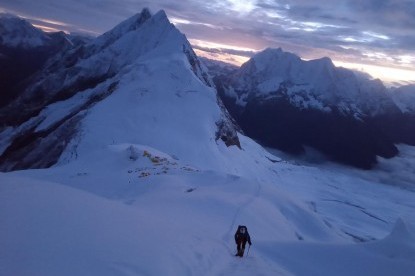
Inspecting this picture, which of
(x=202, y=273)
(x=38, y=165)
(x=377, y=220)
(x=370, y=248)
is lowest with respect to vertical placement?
(x=377, y=220)

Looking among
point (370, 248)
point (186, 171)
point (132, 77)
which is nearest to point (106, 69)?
point (132, 77)

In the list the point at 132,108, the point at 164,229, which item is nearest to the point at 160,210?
the point at 164,229

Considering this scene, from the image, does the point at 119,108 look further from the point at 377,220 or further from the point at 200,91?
the point at 377,220

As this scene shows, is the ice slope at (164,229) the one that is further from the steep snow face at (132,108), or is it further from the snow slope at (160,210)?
the steep snow face at (132,108)

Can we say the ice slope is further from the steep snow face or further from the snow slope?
the steep snow face

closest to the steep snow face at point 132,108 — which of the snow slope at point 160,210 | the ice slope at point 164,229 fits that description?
the snow slope at point 160,210

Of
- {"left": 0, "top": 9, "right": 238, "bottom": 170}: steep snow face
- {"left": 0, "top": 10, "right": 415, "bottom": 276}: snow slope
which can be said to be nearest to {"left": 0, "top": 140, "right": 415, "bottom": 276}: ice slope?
{"left": 0, "top": 10, "right": 415, "bottom": 276}: snow slope
